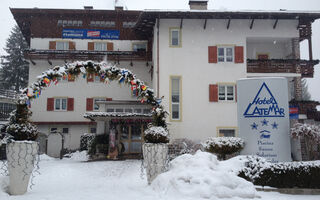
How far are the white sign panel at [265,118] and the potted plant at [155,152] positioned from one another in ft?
10.4

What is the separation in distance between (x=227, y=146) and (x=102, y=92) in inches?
610

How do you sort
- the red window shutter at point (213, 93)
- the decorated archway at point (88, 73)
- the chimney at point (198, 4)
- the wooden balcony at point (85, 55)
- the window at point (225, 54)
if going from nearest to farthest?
the decorated archway at point (88, 73), the red window shutter at point (213, 93), the window at point (225, 54), the chimney at point (198, 4), the wooden balcony at point (85, 55)

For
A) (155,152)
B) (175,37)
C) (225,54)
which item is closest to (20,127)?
(155,152)

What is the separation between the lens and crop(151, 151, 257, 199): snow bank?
22.3 ft

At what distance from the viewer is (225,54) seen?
1873 cm

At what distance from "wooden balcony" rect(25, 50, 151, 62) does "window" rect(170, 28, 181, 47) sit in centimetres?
515

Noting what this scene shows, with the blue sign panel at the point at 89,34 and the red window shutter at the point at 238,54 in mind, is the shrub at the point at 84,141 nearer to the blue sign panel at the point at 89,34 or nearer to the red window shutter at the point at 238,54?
the blue sign panel at the point at 89,34

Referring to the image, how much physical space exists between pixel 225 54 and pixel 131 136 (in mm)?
8229

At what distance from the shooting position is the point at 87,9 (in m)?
25.1

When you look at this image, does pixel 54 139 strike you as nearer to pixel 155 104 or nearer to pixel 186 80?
pixel 186 80

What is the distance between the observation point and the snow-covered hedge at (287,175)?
812cm

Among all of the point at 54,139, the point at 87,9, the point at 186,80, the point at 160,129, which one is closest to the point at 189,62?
the point at 186,80

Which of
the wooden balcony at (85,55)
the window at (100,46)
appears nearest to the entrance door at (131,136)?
the wooden balcony at (85,55)

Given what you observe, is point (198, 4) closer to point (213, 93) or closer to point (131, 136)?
point (213, 93)
